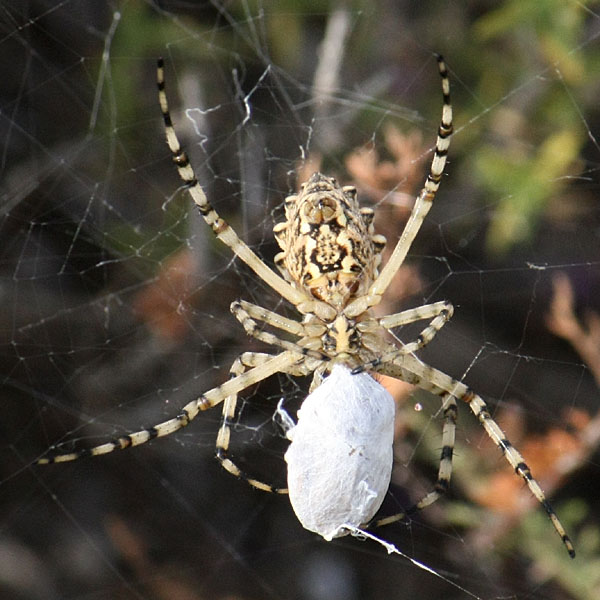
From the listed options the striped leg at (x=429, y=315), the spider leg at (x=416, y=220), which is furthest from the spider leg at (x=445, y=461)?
the spider leg at (x=416, y=220)

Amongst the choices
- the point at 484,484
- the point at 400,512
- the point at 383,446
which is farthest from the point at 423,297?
the point at 383,446

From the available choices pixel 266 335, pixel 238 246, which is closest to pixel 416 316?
pixel 266 335

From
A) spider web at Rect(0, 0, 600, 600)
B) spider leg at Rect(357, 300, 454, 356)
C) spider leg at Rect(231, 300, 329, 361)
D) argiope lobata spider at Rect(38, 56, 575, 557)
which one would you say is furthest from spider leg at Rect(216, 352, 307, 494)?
spider web at Rect(0, 0, 600, 600)

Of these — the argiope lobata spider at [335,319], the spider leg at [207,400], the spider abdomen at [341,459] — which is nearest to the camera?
the spider abdomen at [341,459]

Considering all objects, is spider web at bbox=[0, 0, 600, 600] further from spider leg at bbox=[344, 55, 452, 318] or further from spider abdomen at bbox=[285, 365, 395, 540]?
spider abdomen at bbox=[285, 365, 395, 540]

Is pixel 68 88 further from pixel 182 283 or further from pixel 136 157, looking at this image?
pixel 182 283

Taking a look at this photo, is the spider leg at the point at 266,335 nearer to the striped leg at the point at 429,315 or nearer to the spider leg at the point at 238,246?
the spider leg at the point at 238,246

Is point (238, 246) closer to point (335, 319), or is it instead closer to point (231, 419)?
point (335, 319)
